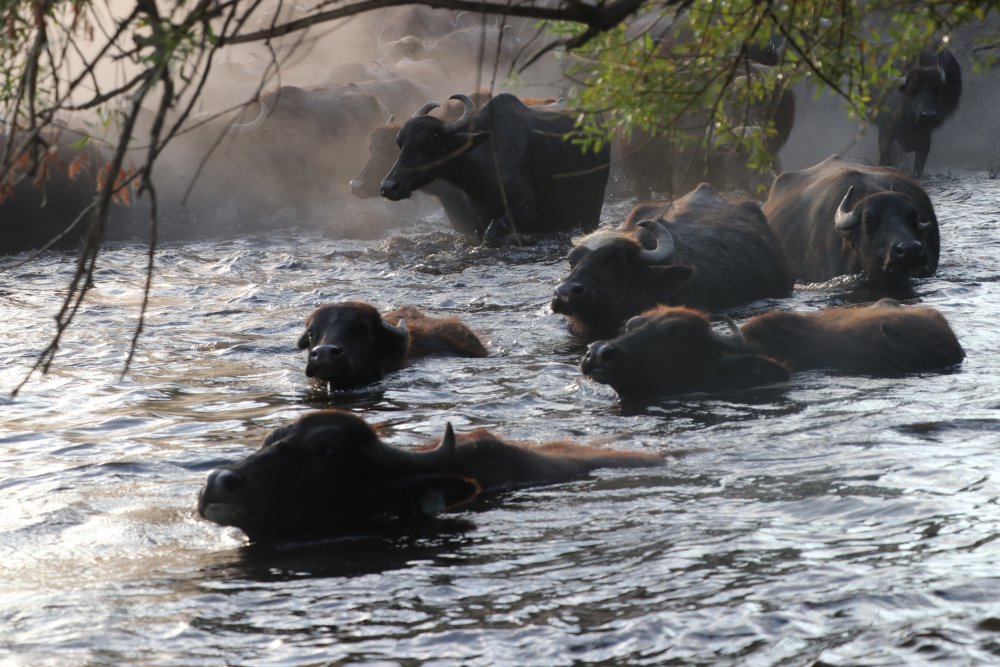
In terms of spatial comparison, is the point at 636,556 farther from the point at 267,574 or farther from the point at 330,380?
the point at 330,380

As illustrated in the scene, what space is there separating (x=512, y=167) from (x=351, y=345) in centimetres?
811

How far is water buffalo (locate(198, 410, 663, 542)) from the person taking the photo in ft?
21.0

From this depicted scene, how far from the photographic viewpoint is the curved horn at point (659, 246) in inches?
476

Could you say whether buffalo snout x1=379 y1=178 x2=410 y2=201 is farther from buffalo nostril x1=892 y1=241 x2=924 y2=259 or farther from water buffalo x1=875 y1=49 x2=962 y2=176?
water buffalo x1=875 y1=49 x2=962 y2=176

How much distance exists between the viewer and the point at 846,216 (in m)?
13.4

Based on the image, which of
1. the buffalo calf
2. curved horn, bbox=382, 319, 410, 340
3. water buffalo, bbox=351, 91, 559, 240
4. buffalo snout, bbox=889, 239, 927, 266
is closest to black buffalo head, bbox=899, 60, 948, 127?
water buffalo, bbox=351, 91, 559, 240

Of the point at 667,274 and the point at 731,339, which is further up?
the point at 667,274

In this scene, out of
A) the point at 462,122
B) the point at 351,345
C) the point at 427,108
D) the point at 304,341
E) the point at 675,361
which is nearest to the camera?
the point at 675,361

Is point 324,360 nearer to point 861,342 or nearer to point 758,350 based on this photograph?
point 758,350

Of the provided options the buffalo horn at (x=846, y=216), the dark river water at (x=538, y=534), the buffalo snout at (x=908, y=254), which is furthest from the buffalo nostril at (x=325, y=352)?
the buffalo horn at (x=846, y=216)

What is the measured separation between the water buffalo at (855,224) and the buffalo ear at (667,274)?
6.88ft

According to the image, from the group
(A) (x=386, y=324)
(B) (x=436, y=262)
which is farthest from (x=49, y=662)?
(B) (x=436, y=262)

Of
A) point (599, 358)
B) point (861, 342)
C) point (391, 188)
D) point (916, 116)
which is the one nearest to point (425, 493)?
point (599, 358)

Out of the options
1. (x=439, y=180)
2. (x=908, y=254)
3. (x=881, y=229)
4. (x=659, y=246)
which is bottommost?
(x=908, y=254)
